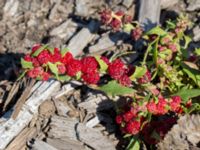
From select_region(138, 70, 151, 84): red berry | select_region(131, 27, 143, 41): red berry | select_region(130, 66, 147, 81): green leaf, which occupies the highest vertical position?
select_region(131, 27, 143, 41): red berry

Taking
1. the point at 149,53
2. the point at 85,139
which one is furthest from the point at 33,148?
the point at 149,53

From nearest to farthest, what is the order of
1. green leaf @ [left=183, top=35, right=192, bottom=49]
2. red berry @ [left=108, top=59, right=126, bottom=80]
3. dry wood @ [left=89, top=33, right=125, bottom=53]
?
red berry @ [left=108, top=59, right=126, bottom=80] → green leaf @ [left=183, top=35, right=192, bottom=49] → dry wood @ [left=89, top=33, right=125, bottom=53]

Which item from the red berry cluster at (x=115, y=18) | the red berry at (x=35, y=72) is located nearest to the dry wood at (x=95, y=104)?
the red berry at (x=35, y=72)

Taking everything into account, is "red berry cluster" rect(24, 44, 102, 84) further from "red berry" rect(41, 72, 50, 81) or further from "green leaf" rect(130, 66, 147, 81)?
"green leaf" rect(130, 66, 147, 81)

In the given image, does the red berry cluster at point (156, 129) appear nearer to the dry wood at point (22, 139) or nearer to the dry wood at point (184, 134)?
the dry wood at point (184, 134)

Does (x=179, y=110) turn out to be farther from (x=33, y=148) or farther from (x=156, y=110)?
(x=33, y=148)

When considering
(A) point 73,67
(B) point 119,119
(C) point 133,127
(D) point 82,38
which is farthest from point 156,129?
(D) point 82,38

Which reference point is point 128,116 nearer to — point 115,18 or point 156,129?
point 156,129

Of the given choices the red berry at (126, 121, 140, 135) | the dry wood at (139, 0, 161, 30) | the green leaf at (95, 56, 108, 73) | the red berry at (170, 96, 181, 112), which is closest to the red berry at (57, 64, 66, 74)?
the green leaf at (95, 56, 108, 73)
